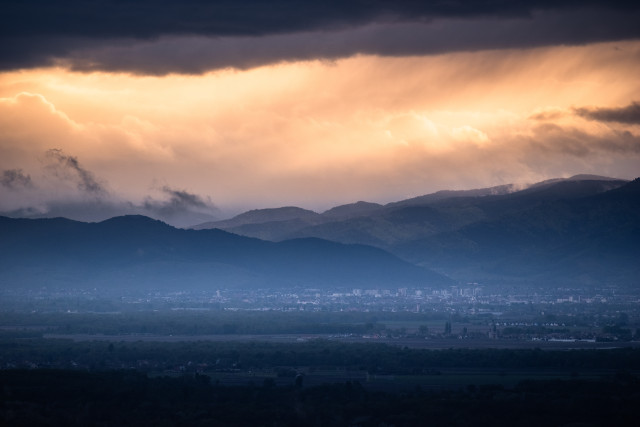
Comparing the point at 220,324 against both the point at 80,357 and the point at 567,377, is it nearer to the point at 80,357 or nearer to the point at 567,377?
the point at 80,357

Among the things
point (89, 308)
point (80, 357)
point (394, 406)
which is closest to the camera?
point (394, 406)

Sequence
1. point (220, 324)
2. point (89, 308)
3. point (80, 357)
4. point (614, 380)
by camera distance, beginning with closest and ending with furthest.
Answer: point (614, 380) → point (80, 357) → point (220, 324) → point (89, 308)

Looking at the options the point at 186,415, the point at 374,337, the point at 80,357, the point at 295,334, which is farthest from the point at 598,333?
the point at 186,415

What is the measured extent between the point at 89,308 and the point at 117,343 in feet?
208

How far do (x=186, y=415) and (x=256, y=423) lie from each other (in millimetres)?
4685

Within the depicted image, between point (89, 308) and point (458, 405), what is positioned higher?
point (89, 308)

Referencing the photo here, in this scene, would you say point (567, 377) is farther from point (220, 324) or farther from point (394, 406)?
point (220, 324)

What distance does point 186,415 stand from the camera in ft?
231

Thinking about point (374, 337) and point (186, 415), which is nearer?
point (186, 415)

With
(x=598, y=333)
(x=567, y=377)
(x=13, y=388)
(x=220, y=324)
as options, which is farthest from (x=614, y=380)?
(x=220, y=324)

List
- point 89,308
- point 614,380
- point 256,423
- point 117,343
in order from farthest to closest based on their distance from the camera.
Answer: point 89,308
point 117,343
point 614,380
point 256,423

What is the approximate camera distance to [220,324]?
455ft

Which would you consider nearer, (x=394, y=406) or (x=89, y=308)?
(x=394, y=406)

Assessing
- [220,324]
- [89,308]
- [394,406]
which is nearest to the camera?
[394,406]
